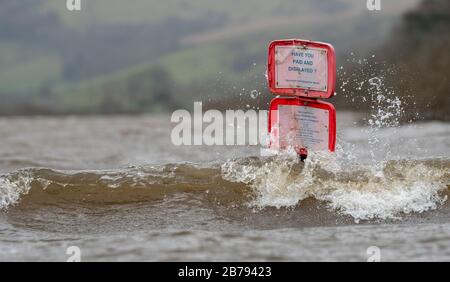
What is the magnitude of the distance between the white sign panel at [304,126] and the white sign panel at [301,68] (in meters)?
0.25

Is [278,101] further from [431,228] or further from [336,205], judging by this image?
[431,228]

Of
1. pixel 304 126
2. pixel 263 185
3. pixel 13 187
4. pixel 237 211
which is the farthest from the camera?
pixel 13 187

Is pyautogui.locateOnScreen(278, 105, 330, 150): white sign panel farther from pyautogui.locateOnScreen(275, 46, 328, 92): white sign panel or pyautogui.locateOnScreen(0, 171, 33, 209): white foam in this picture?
pyautogui.locateOnScreen(0, 171, 33, 209): white foam

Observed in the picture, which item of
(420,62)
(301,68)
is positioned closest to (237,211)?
(301,68)

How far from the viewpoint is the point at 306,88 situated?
9.23 meters

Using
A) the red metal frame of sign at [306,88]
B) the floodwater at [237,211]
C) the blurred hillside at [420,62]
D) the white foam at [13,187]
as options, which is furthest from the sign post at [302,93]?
the blurred hillside at [420,62]

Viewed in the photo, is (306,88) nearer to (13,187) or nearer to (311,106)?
(311,106)

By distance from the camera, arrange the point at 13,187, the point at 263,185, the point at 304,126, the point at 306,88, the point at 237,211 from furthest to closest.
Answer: the point at 13,187, the point at 263,185, the point at 304,126, the point at 306,88, the point at 237,211

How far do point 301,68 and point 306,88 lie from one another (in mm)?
213

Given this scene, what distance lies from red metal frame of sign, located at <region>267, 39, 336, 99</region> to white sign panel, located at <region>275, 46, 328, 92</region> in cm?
2

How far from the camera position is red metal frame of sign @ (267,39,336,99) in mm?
9125

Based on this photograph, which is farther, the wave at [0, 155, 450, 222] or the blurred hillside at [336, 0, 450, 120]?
the blurred hillside at [336, 0, 450, 120]

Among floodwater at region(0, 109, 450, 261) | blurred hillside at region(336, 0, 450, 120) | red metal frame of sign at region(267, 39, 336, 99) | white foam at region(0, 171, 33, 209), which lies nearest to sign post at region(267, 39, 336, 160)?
red metal frame of sign at region(267, 39, 336, 99)

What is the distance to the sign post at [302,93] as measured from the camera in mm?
9172
